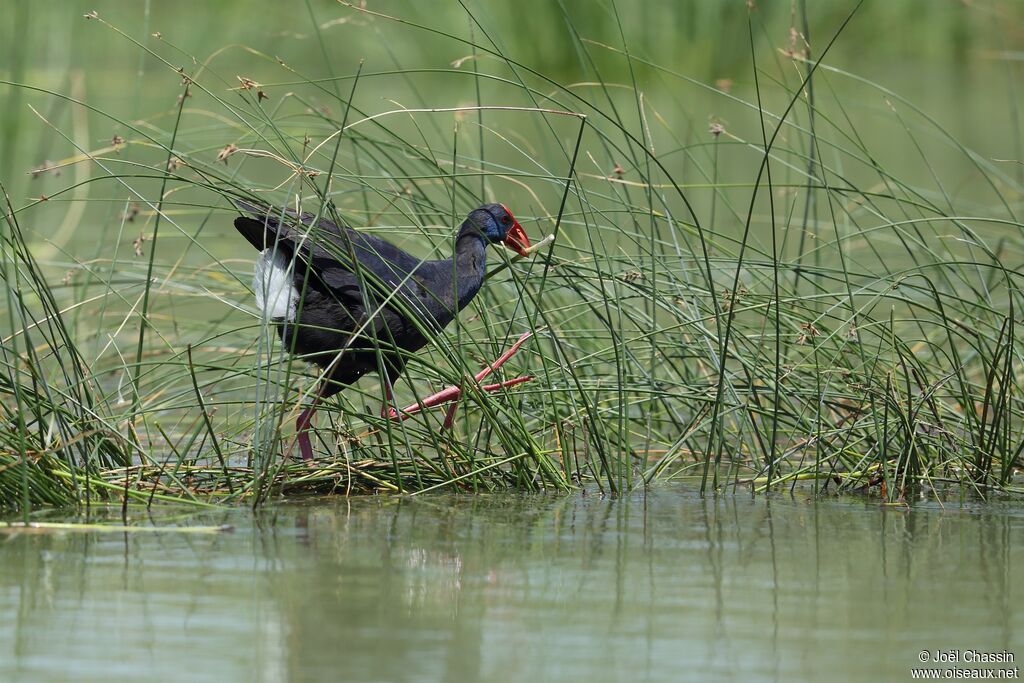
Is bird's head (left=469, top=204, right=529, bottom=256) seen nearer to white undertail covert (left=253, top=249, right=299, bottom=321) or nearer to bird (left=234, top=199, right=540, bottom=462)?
bird (left=234, top=199, right=540, bottom=462)

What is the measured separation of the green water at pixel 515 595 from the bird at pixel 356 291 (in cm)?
45

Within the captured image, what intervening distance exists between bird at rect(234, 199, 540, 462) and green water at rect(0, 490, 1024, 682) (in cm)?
45

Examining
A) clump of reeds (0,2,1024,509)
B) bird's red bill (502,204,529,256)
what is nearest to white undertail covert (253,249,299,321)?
clump of reeds (0,2,1024,509)

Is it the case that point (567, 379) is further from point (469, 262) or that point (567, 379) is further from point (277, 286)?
point (277, 286)

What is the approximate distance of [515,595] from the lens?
2.69 meters

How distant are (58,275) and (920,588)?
5.08 meters

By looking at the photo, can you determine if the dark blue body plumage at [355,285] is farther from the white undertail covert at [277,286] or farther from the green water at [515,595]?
the green water at [515,595]

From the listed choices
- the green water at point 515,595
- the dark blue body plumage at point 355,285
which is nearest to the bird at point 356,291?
the dark blue body plumage at point 355,285

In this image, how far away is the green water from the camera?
2.29m

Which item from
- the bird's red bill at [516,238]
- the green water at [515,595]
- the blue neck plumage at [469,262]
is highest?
the bird's red bill at [516,238]

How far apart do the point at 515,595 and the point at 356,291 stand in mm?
1376

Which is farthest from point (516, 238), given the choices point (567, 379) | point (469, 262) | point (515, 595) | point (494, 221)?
point (515, 595)

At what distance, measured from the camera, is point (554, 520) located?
338cm

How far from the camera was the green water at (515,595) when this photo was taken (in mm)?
2295
